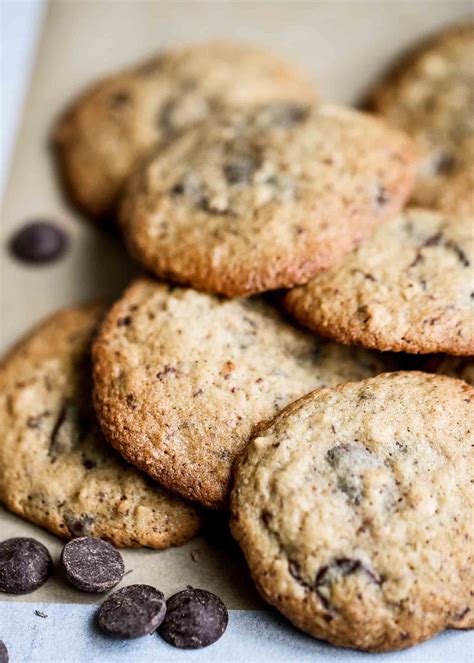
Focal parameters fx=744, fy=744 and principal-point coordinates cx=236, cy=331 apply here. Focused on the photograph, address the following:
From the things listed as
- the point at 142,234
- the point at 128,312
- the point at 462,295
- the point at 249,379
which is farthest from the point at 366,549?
the point at 142,234

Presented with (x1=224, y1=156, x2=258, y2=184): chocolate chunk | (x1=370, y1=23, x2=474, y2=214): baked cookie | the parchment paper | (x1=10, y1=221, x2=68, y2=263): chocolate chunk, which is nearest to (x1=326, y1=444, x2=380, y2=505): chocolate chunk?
(x1=224, y1=156, x2=258, y2=184): chocolate chunk

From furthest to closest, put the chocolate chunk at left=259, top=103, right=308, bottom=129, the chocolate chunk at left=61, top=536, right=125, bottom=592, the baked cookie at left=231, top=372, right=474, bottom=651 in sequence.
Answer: the chocolate chunk at left=259, top=103, right=308, bottom=129, the chocolate chunk at left=61, top=536, right=125, bottom=592, the baked cookie at left=231, top=372, right=474, bottom=651

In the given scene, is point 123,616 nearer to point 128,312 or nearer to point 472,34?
point 128,312

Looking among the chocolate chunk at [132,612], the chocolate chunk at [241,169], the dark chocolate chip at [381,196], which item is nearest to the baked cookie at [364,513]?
the chocolate chunk at [132,612]

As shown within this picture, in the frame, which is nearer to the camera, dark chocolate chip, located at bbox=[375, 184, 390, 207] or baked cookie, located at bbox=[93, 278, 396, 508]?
baked cookie, located at bbox=[93, 278, 396, 508]

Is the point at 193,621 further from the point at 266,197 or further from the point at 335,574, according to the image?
the point at 266,197

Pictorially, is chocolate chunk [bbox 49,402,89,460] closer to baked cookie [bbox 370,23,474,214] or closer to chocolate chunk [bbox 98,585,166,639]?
chocolate chunk [bbox 98,585,166,639]

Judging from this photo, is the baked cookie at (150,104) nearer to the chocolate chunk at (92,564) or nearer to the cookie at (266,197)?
the cookie at (266,197)
